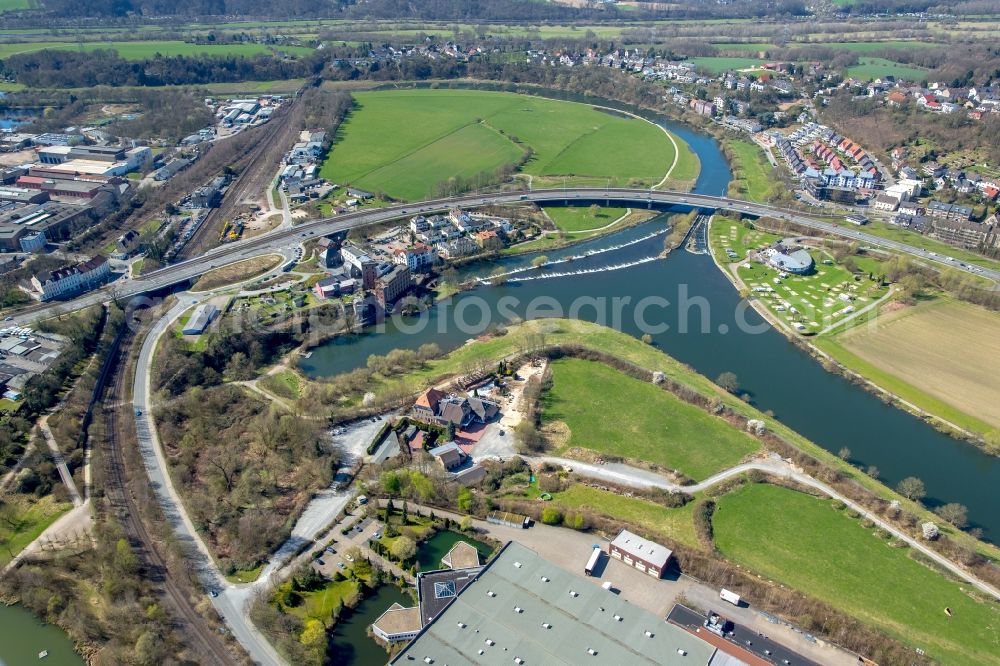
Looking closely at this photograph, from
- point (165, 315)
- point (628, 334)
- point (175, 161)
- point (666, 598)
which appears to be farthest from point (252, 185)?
point (666, 598)

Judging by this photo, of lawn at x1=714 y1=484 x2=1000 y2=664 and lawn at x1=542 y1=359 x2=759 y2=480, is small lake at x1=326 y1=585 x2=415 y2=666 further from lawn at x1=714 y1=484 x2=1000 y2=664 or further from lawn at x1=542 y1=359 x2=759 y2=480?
lawn at x1=714 y1=484 x2=1000 y2=664

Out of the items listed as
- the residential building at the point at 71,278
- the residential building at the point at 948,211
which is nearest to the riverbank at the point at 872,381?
the residential building at the point at 948,211

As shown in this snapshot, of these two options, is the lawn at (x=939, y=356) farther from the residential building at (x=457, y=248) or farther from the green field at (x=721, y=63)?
the green field at (x=721, y=63)

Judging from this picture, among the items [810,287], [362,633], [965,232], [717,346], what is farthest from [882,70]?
[362,633]

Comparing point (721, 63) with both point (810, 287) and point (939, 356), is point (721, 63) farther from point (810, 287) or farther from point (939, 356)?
point (939, 356)

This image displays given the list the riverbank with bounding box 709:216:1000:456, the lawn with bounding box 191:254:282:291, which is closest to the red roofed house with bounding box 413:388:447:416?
the lawn with bounding box 191:254:282:291

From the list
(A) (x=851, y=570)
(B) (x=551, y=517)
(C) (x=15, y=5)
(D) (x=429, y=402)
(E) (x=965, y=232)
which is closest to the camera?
(A) (x=851, y=570)
